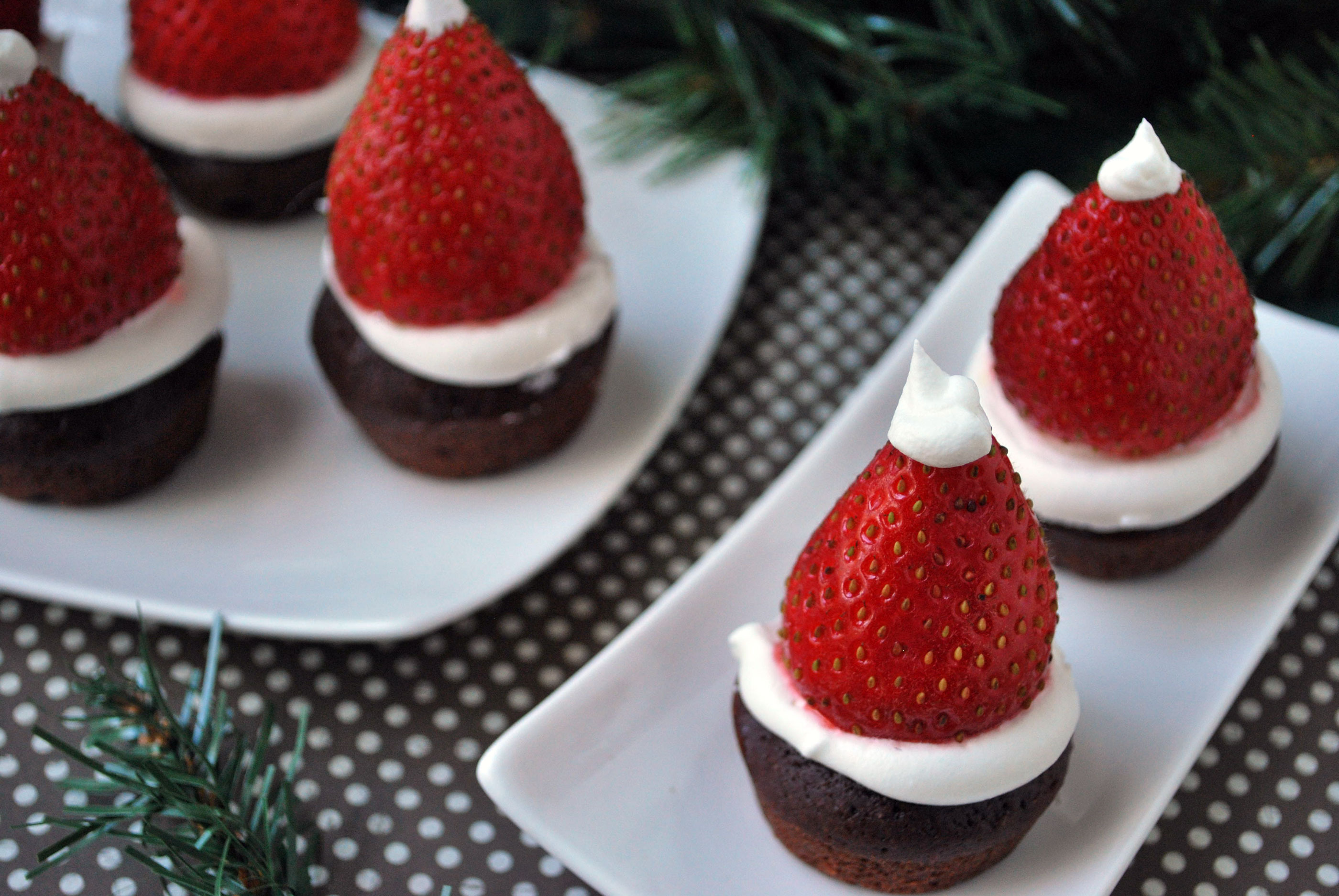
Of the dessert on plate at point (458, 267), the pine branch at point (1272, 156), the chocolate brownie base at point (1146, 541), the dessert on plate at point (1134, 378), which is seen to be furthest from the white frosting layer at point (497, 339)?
the pine branch at point (1272, 156)

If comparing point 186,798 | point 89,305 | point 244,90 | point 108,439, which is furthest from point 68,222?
point 186,798

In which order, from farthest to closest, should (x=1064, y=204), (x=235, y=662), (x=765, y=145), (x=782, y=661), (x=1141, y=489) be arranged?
1. (x=765, y=145)
2. (x=1064, y=204)
3. (x=235, y=662)
4. (x=1141, y=489)
5. (x=782, y=661)

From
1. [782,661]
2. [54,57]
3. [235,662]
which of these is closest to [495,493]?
[235,662]

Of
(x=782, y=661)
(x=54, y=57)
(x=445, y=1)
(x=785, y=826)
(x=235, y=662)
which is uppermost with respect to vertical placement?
(x=445, y=1)

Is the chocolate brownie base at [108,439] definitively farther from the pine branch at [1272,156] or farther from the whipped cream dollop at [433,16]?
the pine branch at [1272,156]

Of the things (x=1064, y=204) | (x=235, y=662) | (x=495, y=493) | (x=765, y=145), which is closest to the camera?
(x=235, y=662)

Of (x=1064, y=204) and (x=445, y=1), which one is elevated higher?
(x=445, y=1)

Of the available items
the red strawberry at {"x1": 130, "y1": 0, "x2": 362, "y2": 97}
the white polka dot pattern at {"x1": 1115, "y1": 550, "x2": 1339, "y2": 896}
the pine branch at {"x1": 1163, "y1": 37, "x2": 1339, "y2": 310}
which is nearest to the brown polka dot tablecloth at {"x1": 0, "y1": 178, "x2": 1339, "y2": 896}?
the white polka dot pattern at {"x1": 1115, "y1": 550, "x2": 1339, "y2": 896}

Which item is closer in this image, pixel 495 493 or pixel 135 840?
Answer: pixel 135 840

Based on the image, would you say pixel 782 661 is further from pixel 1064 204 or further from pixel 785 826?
pixel 1064 204

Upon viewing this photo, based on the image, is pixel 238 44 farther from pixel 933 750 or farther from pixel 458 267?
pixel 933 750
